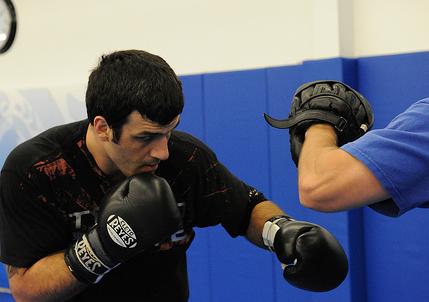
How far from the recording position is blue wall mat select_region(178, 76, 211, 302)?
267cm

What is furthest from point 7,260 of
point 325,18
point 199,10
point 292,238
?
point 199,10

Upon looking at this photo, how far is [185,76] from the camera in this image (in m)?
2.70

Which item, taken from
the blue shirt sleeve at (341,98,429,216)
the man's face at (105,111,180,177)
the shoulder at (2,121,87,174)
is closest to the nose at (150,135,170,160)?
the man's face at (105,111,180,177)

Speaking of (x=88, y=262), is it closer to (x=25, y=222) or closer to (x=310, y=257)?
(x=25, y=222)

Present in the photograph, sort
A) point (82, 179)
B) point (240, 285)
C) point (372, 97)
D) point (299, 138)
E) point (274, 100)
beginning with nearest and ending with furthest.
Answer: point (299, 138) → point (82, 179) → point (372, 97) → point (274, 100) → point (240, 285)

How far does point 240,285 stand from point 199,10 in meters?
1.40

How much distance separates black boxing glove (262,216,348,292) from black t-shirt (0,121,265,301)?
0.21 meters

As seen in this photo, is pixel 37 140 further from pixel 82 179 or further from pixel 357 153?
pixel 357 153

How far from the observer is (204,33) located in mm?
2770

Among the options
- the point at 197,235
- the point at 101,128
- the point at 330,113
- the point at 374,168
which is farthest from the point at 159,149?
the point at 197,235

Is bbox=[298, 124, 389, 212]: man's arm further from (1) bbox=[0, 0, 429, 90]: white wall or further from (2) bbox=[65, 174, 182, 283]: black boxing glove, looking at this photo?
(1) bbox=[0, 0, 429, 90]: white wall

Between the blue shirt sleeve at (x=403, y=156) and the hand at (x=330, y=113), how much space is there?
0.20 m

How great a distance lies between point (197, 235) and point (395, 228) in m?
0.99

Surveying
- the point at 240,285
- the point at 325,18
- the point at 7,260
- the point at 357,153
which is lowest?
the point at 240,285
